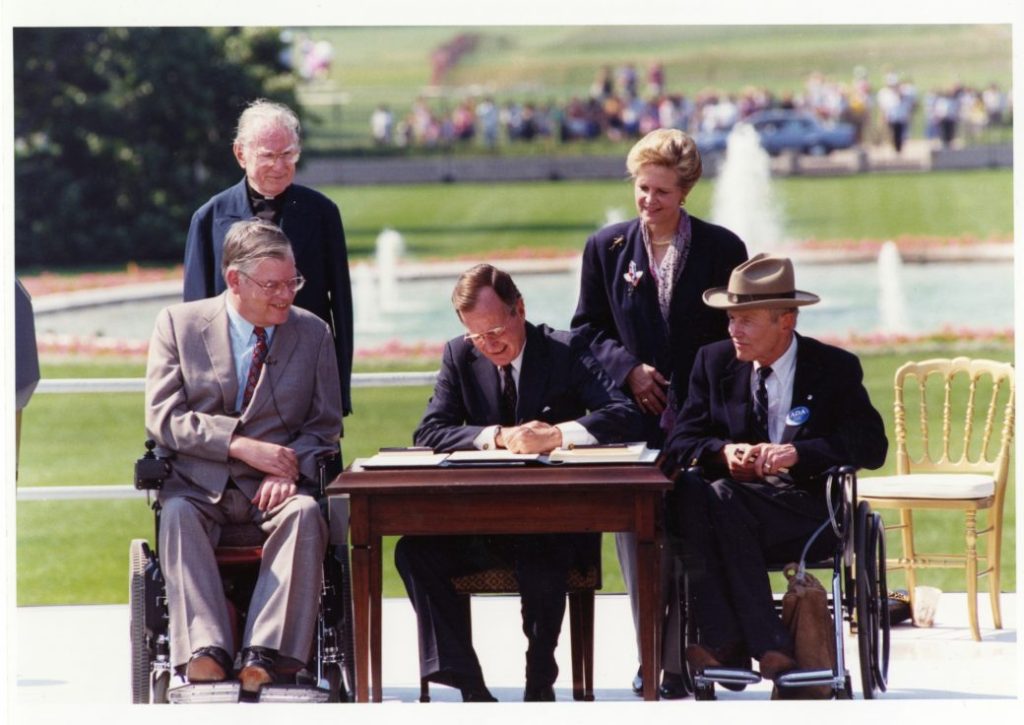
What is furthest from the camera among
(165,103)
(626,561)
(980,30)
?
(980,30)

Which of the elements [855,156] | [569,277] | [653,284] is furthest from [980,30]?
[653,284]

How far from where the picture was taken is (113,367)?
2238cm

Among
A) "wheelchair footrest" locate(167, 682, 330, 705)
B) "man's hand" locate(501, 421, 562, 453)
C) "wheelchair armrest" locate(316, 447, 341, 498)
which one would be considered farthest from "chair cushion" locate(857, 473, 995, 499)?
"wheelchair footrest" locate(167, 682, 330, 705)

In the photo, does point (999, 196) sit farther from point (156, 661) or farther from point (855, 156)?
point (156, 661)

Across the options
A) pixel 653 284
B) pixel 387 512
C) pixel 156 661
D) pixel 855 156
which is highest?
pixel 855 156

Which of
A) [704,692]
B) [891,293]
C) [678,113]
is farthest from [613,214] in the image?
[704,692]

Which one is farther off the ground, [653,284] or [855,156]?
[855,156]

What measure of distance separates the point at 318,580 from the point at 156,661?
1.54 ft

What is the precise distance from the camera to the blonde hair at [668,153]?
5480 mm

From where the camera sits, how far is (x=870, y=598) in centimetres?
519

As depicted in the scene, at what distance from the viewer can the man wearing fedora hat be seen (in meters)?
5.13

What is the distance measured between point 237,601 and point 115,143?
22686mm

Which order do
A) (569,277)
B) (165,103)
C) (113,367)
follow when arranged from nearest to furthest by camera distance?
(113,367) → (569,277) → (165,103)

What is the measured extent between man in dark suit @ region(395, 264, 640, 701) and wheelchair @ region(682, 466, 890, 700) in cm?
35
